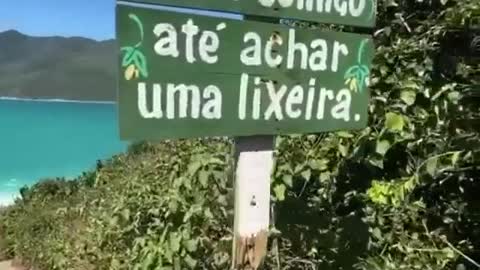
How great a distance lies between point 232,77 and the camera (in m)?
2.12

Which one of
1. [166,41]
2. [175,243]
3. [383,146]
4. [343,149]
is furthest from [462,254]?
[166,41]

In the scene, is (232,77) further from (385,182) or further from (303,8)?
(385,182)

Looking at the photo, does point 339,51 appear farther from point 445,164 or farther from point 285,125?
point 445,164

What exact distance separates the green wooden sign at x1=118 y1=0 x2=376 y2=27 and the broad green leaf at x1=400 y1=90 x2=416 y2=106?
444mm

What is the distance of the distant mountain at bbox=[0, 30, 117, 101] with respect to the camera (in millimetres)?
89500

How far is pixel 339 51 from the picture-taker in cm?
229

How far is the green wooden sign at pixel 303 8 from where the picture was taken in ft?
6.84

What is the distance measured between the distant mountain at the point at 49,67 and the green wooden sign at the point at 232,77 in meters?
80.8

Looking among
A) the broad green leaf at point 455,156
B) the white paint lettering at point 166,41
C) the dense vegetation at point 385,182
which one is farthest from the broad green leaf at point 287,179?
the white paint lettering at point 166,41

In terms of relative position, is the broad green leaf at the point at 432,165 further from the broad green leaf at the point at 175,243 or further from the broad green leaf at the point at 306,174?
the broad green leaf at the point at 175,243

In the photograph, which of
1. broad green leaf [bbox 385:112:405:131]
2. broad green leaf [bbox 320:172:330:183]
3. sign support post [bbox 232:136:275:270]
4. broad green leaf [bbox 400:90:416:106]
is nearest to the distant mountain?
broad green leaf [bbox 320:172:330:183]

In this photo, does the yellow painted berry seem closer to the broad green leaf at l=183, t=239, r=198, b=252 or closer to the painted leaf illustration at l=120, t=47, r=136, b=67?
the painted leaf illustration at l=120, t=47, r=136, b=67

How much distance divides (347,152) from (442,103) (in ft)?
1.24

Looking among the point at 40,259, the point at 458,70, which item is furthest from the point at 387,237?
the point at 40,259
